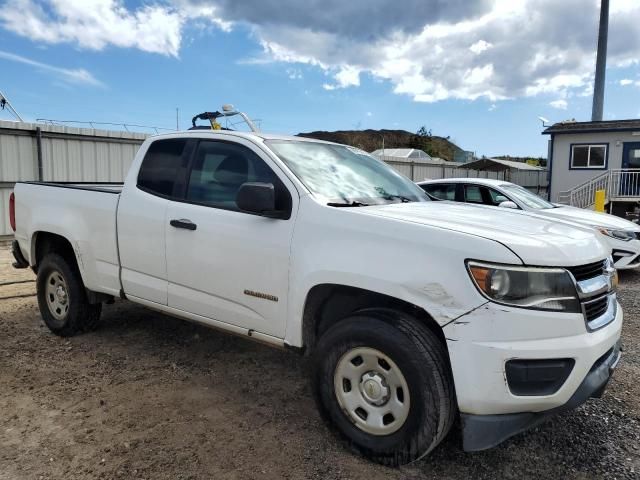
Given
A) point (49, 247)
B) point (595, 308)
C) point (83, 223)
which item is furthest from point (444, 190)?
point (595, 308)

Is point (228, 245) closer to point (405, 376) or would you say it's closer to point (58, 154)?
point (405, 376)

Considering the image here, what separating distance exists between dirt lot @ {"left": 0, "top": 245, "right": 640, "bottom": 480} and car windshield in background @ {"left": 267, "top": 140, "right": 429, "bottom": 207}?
1.47 m

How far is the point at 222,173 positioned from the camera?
3752 mm

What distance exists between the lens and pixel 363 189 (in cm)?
355

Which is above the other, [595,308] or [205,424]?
[595,308]

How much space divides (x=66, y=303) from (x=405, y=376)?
3.64m

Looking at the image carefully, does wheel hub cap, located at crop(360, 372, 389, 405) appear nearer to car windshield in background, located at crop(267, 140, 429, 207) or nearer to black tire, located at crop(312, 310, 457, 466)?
black tire, located at crop(312, 310, 457, 466)

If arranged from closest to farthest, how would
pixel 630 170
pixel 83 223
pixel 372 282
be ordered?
1. pixel 372 282
2. pixel 83 223
3. pixel 630 170

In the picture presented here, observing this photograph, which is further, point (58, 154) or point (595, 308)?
point (58, 154)

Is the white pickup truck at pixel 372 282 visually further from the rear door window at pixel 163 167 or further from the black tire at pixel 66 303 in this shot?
the black tire at pixel 66 303

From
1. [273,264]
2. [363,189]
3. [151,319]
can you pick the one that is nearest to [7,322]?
[151,319]

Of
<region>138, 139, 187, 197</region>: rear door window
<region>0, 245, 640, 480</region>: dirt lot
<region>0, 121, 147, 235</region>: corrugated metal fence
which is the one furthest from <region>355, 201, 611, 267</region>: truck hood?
<region>0, 121, 147, 235</region>: corrugated metal fence

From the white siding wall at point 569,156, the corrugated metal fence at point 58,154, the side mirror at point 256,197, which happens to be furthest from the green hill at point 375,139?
the side mirror at point 256,197

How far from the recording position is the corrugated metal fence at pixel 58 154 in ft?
35.9
